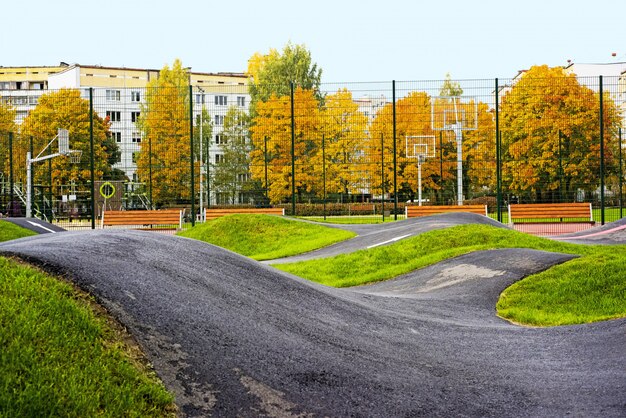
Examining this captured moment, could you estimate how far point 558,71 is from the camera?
4138cm

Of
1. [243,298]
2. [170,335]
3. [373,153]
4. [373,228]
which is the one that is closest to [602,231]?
[373,228]

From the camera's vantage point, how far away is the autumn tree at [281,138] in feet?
82.1

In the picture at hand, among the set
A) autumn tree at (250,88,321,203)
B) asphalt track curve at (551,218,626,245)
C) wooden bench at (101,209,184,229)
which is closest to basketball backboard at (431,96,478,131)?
autumn tree at (250,88,321,203)

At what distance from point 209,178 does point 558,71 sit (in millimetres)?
23790

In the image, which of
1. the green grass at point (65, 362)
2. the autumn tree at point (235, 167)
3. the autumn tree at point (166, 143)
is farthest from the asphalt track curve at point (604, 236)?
the green grass at point (65, 362)

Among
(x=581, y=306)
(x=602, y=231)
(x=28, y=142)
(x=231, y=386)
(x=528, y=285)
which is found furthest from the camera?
(x=28, y=142)

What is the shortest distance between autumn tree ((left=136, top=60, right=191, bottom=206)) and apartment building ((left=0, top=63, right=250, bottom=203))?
42 cm

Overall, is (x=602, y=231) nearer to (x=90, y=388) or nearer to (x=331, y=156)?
(x=331, y=156)

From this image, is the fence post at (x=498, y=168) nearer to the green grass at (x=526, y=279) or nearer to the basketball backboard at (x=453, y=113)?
the basketball backboard at (x=453, y=113)

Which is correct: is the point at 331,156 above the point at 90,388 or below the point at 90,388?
above

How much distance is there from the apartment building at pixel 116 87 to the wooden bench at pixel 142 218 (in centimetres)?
208

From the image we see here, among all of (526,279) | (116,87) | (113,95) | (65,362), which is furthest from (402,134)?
(116,87)

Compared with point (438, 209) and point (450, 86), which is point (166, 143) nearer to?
point (438, 209)

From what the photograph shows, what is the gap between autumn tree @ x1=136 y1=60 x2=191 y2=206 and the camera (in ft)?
81.7
